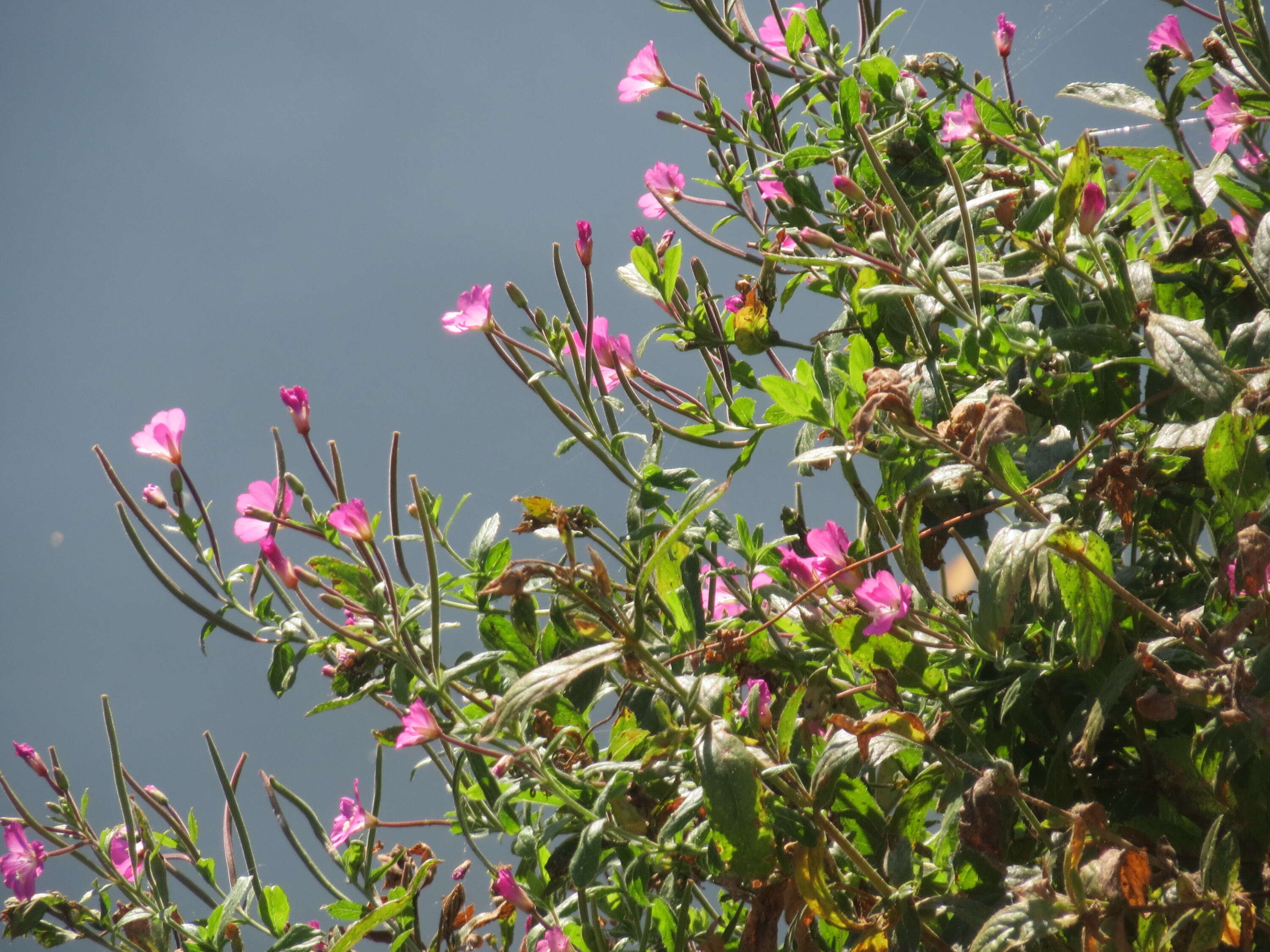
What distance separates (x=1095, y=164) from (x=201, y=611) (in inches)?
25.4

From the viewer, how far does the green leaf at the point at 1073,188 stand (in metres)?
0.50

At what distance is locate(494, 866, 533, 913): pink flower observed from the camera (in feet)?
2.26

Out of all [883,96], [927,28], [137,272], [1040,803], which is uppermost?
[137,272]

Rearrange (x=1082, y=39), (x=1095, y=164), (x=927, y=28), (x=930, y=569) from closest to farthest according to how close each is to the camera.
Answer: (x=1095, y=164) < (x=930, y=569) < (x=1082, y=39) < (x=927, y=28)

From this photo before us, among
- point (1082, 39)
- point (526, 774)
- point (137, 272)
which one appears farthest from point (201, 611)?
point (137, 272)

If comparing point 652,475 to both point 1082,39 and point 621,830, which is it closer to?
point 621,830

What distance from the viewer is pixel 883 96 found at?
0.81m

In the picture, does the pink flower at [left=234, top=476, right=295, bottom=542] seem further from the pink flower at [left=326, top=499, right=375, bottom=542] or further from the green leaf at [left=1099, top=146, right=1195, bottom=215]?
the green leaf at [left=1099, top=146, right=1195, bottom=215]

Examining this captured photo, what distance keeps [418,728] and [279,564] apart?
135mm

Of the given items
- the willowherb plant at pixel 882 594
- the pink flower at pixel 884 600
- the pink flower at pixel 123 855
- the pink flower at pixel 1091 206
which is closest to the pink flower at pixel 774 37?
the willowherb plant at pixel 882 594

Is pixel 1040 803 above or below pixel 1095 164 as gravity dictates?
below

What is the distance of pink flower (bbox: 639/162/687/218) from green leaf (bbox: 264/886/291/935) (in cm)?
69

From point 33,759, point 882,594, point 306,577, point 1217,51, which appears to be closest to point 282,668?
point 306,577

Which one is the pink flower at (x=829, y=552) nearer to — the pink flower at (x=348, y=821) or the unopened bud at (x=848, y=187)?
the unopened bud at (x=848, y=187)
